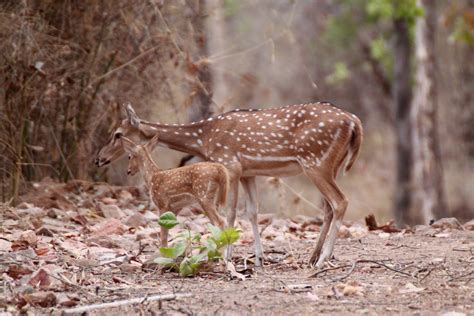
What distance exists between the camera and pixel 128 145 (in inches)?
381

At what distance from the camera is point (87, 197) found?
38.5 feet

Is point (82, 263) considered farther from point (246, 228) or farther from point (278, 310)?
point (246, 228)

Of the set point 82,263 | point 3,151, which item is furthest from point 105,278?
point 3,151

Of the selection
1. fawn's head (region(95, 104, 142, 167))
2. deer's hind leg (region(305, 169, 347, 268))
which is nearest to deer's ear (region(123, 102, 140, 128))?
fawn's head (region(95, 104, 142, 167))

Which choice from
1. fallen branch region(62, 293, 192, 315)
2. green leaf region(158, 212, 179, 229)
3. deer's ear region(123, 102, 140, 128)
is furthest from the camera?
deer's ear region(123, 102, 140, 128)

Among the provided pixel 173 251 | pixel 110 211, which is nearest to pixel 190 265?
pixel 173 251

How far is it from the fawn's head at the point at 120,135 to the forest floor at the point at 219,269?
659 millimetres

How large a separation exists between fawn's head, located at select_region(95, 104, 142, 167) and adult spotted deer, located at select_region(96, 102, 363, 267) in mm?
643

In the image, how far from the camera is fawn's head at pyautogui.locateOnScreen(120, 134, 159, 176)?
9406 millimetres

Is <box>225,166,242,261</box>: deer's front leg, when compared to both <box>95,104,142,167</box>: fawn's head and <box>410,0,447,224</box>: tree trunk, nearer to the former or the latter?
<box>95,104,142,167</box>: fawn's head

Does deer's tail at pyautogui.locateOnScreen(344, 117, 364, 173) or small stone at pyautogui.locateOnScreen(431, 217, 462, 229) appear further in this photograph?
small stone at pyautogui.locateOnScreen(431, 217, 462, 229)

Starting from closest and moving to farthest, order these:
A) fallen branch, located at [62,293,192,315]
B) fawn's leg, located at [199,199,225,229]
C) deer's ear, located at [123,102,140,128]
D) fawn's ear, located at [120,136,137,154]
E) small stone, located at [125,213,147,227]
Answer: fallen branch, located at [62,293,192,315]
fawn's leg, located at [199,199,225,229]
fawn's ear, located at [120,136,137,154]
deer's ear, located at [123,102,140,128]
small stone, located at [125,213,147,227]

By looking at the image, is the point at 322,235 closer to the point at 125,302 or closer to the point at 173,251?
the point at 173,251

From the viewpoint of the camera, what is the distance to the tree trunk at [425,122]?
22750 millimetres
